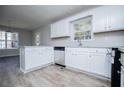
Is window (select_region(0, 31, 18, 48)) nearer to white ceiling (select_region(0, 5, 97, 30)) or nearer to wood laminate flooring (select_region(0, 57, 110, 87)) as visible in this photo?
white ceiling (select_region(0, 5, 97, 30))

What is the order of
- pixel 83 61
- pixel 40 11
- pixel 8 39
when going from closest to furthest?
pixel 83 61 < pixel 40 11 < pixel 8 39

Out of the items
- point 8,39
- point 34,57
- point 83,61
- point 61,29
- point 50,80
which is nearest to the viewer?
point 50,80

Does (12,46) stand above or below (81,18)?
below

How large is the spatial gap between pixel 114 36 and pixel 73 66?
1670 millimetres

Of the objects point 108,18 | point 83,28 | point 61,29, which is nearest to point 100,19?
point 108,18

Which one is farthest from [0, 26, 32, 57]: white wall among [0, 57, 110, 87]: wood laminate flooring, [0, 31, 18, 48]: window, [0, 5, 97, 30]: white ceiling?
[0, 57, 110, 87]: wood laminate flooring

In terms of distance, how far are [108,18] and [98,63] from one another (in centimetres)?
136

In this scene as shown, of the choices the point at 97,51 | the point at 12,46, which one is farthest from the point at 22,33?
the point at 97,51

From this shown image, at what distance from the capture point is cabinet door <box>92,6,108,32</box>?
2395mm

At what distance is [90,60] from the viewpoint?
2.44m

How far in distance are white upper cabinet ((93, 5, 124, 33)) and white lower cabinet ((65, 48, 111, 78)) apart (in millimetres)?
726

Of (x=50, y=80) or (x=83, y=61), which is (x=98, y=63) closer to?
(x=83, y=61)

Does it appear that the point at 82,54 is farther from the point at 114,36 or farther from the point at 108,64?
the point at 114,36
